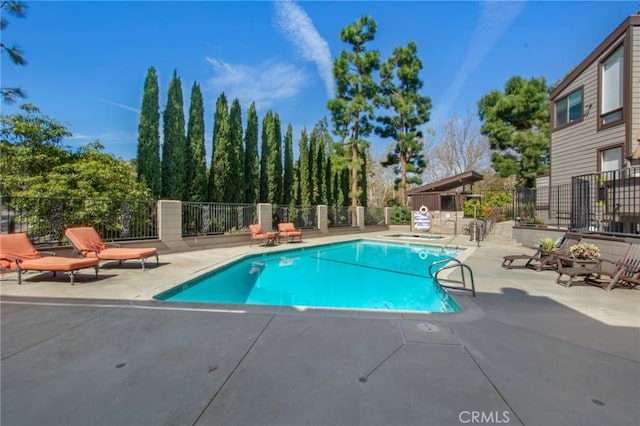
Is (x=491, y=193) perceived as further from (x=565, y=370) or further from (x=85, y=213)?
(x=85, y=213)

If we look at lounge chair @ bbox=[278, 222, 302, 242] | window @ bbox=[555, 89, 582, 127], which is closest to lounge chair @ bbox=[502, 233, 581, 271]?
window @ bbox=[555, 89, 582, 127]

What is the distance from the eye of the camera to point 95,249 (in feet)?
23.2

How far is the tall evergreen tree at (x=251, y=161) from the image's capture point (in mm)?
16844

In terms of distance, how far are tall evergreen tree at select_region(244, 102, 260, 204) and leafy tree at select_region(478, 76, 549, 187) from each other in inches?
641

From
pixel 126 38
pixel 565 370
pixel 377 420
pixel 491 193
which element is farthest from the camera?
pixel 491 193

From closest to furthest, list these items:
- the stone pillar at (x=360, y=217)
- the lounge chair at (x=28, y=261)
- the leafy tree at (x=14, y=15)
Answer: the lounge chair at (x=28, y=261) → the leafy tree at (x=14, y=15) → the stone pillar at (x=360, y=217)

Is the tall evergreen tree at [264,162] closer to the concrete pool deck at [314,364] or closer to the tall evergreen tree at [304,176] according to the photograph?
the tall evergreen tree at [304,176]

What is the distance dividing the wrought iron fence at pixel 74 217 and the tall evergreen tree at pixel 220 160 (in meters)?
4.90

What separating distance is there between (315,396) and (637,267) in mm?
6615

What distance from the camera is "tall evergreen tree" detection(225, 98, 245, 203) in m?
15.5

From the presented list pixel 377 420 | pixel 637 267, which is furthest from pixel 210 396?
pixel 637 267

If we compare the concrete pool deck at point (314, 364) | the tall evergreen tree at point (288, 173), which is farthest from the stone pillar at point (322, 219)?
the concrete pool deck at point (314, 364)

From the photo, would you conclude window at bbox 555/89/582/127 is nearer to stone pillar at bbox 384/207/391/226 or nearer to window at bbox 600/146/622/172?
window at bbox 600/146/622/172

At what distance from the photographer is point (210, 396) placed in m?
2.16
